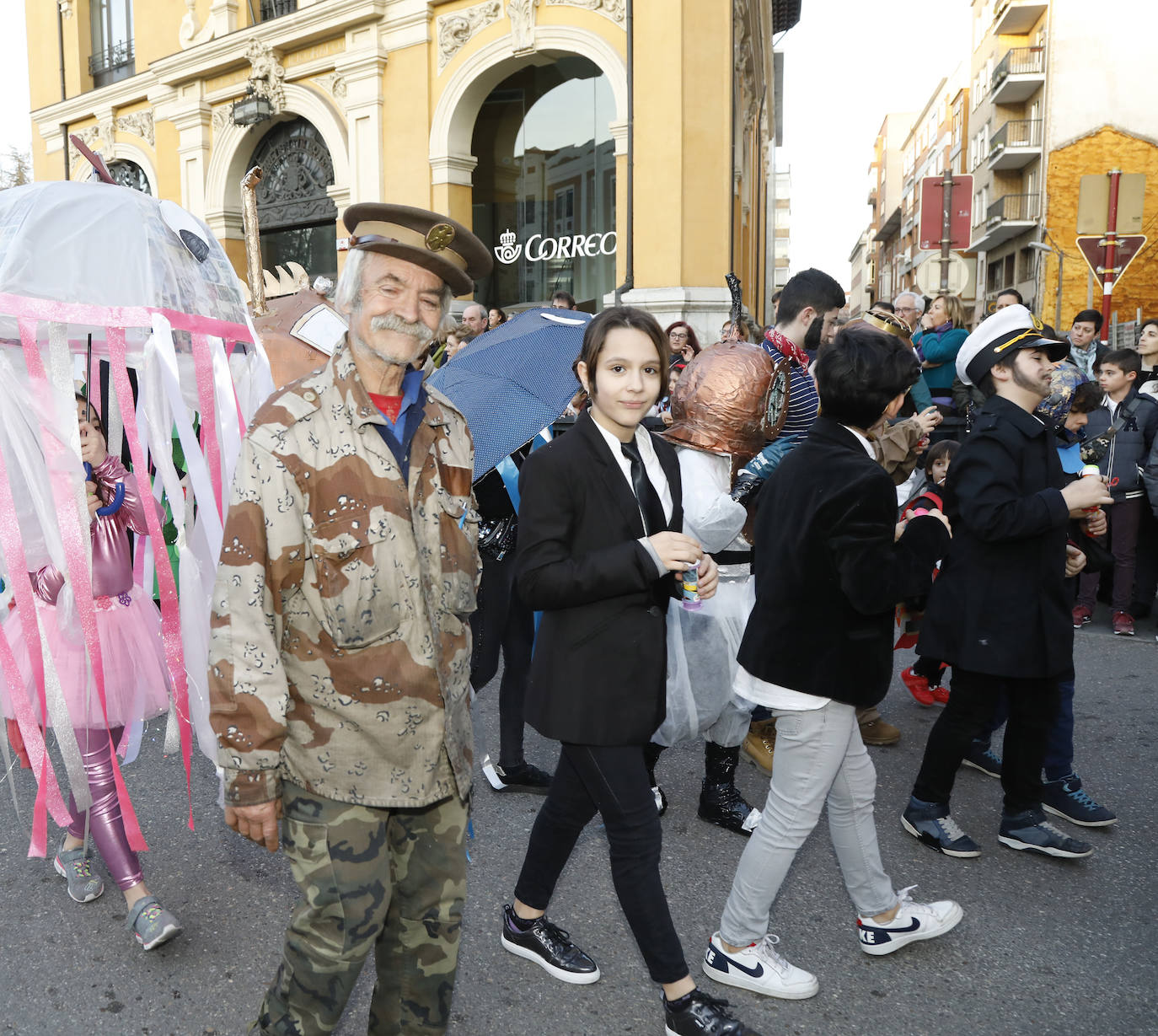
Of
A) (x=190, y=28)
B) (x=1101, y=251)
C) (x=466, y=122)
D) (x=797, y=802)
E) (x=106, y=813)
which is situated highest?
(x=190, y=28)

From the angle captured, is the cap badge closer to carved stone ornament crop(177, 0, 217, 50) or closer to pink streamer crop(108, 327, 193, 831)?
pink streamer crop(108, 327, 193, 831)

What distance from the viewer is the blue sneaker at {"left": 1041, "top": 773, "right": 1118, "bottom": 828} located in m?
3.64

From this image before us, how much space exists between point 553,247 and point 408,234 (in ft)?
38.6

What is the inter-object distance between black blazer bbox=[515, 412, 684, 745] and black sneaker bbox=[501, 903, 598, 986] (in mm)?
757

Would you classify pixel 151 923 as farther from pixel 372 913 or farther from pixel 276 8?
pixel 276 8

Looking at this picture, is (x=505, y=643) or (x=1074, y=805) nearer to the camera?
(x=1074, y=805)

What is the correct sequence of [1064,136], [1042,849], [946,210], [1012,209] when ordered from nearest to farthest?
[1042,849]
[946,210]
[1064,136]
[1012,209]

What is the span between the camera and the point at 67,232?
105 inches

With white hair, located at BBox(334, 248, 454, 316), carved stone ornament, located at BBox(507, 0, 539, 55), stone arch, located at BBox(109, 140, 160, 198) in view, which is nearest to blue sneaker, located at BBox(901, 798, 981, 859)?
white hair, located at BBox(334, 248, 454, 316)

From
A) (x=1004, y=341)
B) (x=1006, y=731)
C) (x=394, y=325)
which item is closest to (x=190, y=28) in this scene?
(x=1004, y=341)

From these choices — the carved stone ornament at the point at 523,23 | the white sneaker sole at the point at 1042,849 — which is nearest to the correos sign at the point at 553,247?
the carved stone ornament at the point at 523,23

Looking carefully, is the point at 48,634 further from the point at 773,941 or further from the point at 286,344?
the point at 773,941

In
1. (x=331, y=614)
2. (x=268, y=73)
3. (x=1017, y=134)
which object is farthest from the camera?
(x=1017, y=134)

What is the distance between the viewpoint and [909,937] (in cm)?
288
